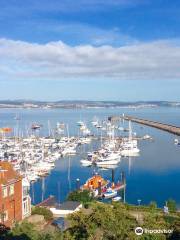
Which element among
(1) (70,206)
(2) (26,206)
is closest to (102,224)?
(2) (26,206)

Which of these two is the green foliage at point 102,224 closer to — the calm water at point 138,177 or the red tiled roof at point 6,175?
the red tiled roof at point 6,175

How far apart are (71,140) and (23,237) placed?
2132 inches

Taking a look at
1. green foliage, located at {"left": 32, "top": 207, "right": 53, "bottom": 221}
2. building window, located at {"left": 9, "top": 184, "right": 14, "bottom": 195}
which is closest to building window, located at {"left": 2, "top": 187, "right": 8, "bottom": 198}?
building window, located at {"left": 9, "top": 184, "right": 14, "bottom": 195}

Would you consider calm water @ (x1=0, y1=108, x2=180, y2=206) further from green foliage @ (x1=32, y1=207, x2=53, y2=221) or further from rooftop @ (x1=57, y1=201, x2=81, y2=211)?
green foliage @ (x1=32, y1=207, x2=53, y2=221)

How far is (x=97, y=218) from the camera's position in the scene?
405 inches

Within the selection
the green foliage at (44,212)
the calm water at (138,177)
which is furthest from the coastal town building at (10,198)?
the calm water at (138,177)

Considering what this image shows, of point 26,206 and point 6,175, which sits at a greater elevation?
point 6,175

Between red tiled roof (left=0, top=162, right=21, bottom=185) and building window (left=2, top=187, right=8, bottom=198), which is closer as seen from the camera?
building window (left=2, top=187, right=8, bottom=198)

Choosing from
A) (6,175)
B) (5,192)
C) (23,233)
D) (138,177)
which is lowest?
(138,177)

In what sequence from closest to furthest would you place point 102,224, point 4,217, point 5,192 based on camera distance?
1. point 102,224
2. point 4,217
3. point 5,192

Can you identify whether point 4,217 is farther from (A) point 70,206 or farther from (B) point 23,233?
(B) point 23,233

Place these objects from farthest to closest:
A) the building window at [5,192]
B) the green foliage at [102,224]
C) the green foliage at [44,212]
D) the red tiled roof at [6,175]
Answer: the green foliage at [44,212], the red tiled roof at [6,175], the building window at [5,192], the green foliage at [102,224]

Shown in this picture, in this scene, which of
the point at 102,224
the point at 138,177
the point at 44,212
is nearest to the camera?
the point at 102,224

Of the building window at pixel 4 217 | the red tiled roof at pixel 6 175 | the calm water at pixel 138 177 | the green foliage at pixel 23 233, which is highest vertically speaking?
the red tiled roof at pixel 6 175
